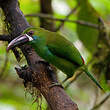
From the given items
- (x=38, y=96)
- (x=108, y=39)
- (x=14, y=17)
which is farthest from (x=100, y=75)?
(x=14, y=17)

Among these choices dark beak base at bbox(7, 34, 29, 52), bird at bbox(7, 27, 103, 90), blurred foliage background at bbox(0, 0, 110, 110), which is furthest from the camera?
blurred foliage background at bbox(0, 0, 110, 110)

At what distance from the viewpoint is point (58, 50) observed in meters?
→ 2.61

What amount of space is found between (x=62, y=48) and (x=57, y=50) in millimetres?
56

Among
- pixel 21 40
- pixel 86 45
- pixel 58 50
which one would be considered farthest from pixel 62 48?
pixel 86 45

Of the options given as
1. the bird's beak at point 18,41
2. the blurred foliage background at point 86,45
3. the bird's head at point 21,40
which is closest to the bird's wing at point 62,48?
the bird's head at point 21,40

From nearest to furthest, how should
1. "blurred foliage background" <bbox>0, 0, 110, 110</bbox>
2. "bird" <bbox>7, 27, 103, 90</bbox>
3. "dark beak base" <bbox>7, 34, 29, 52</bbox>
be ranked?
"dark beak base" <bbox>7, 34, 29, 52</bbox> → "bird" <bbox>7, 27, 103, 90</bbox> → "blurred foliage background" <bbox>0, 0, 110, 110</bbox>

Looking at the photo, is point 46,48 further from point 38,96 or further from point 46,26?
point 46,26

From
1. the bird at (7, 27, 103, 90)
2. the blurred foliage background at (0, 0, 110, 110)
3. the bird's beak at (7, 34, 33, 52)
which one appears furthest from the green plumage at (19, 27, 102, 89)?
the blurred foliage background at (0, 0, 110, 110)

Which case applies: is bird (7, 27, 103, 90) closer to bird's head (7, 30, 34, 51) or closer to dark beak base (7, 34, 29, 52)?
bird's head (7, 30, 34, 51)

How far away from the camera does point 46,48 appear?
258cm

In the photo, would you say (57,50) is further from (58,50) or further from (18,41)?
(18,41)

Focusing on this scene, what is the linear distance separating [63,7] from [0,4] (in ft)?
8.00

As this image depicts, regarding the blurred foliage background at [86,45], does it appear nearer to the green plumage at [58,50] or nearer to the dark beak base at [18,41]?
the green plumage at [58,50]

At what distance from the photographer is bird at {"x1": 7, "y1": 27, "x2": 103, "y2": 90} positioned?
2.49 metres
